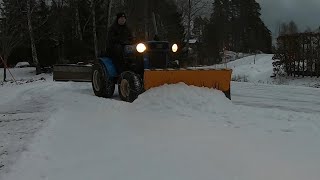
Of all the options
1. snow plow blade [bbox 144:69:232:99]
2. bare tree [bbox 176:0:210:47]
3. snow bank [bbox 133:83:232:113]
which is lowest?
snow bank [bbox 133:83:232:113]

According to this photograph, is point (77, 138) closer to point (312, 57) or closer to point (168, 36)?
point (312, 57)

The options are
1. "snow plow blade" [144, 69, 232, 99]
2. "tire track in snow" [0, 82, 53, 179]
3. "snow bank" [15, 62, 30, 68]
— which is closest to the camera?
"tire track in snow" [0, 82, 53, 179]

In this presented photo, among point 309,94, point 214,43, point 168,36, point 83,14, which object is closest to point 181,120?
point 309,94

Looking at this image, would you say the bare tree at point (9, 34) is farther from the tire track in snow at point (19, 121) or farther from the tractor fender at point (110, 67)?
the tractor fender at point (110, 67)

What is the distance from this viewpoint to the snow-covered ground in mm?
4262

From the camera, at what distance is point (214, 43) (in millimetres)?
62875

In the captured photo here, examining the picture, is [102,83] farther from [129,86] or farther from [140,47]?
[140,47]

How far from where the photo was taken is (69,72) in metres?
13.2

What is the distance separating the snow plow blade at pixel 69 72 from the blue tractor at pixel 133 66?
2.78m

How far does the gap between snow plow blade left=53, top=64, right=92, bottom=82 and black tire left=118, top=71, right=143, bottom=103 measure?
4138 mm

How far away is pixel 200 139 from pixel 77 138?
1.56 meters

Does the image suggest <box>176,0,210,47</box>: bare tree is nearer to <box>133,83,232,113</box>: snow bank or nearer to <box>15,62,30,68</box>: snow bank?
<box>15,62,30,68</box>: snow bank

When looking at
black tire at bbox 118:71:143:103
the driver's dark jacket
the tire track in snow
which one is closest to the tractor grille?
black tire at bbox 118:71:143:103

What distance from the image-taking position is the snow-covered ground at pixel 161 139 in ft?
14.0
